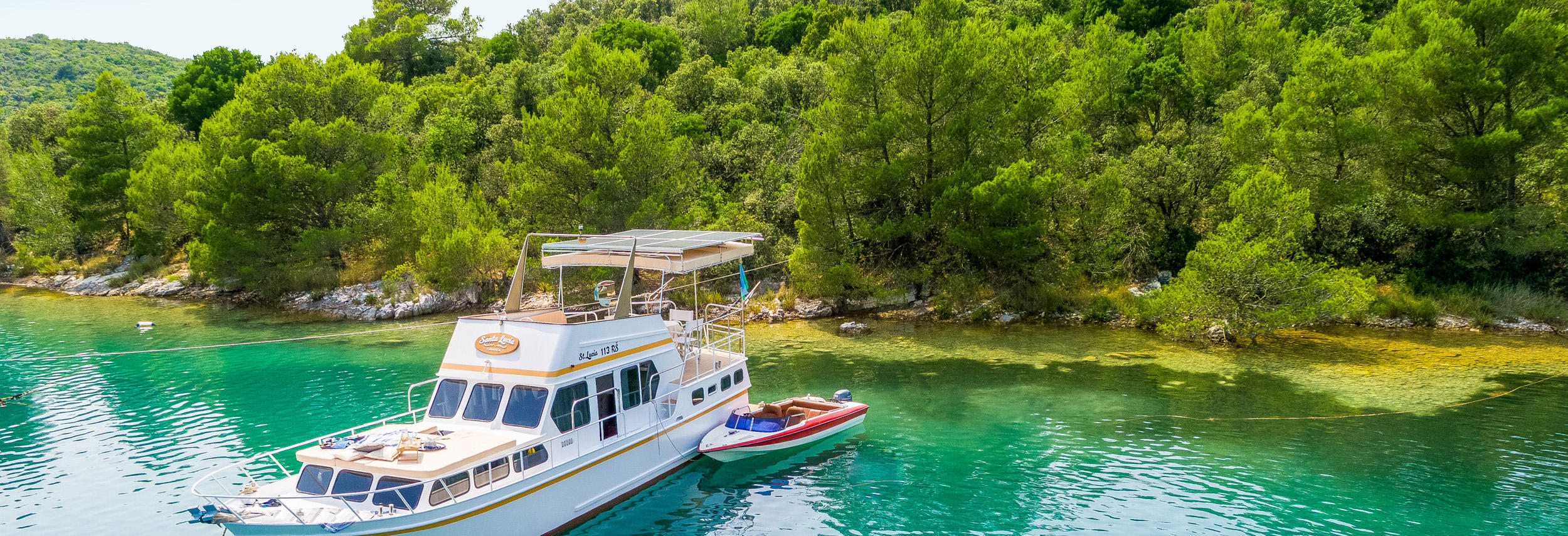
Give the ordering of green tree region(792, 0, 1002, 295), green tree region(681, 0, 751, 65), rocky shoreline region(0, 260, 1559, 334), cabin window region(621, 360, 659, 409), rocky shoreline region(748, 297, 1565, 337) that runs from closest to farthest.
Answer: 1. cabin window region(621, 360, 659, 409)
2. rocky shoreline region(748, 297, 1565, 337)
3. rocky shoreline region(0, 260, 1559, 334)
4. green tree region(792, 0, 1002, 295)
5. green tree region(681, 0, 751, 65)

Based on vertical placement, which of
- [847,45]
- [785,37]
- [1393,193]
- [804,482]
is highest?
[785,37]

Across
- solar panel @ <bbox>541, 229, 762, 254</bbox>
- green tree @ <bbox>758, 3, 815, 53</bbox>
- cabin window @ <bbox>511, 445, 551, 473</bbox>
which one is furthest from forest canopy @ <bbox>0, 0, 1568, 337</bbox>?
green tree @ <bbox>758, 3, 815, 53</bbox>

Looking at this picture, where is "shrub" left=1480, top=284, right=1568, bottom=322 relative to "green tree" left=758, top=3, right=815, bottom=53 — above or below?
below

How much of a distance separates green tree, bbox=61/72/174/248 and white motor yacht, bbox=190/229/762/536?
49.6m

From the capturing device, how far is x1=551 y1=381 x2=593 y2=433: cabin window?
40.3ft

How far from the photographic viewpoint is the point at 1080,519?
12.6 meters

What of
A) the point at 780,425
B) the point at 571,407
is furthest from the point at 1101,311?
the point at 571,407

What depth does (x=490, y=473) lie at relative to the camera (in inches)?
432

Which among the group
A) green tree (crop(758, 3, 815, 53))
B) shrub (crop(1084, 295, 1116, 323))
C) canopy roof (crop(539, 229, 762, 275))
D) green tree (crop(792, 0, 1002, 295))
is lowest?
shrub (crop(1084, 295, 1116, 323))

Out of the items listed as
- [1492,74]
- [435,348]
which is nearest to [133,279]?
[435,348]

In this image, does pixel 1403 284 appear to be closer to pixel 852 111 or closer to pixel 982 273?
pixel 982 273

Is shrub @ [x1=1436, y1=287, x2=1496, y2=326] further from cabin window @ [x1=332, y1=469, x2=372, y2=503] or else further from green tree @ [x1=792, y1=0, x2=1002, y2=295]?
cabin window @ [x1=332, y1=469, x2=372, y2=503]

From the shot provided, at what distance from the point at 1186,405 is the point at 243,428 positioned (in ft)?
74.2

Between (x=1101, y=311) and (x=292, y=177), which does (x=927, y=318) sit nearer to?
(x=1101, y=311)
